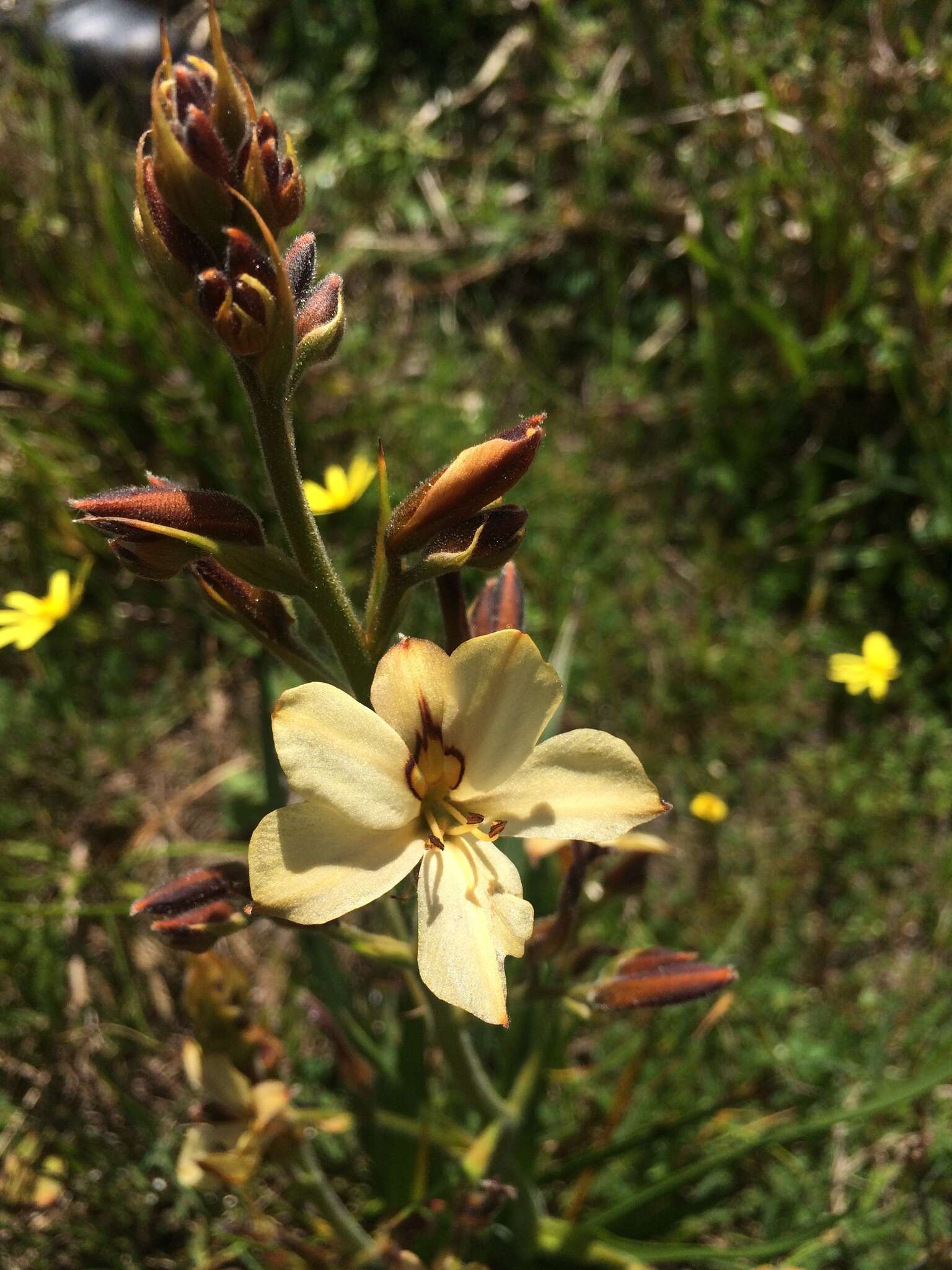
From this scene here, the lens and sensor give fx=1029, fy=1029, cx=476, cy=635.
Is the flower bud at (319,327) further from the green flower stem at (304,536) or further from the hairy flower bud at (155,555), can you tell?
the hairy flower bud at (155,555)

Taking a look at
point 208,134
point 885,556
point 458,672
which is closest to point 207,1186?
point 458,672

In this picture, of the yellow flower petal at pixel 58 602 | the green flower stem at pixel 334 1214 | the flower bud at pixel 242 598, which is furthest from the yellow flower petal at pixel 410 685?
the yellow flower petal at pixel 58 602

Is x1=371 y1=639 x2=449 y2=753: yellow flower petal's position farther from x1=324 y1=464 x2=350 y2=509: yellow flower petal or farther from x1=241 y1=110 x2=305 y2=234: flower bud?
x1=324 y1=464 x2=350 y2=509: yellow flower petal

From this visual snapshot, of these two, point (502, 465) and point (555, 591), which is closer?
point (502, 465)

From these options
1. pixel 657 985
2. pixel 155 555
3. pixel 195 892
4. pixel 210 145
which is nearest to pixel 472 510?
pixel 155 555

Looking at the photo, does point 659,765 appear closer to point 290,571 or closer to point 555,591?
point 555,591
